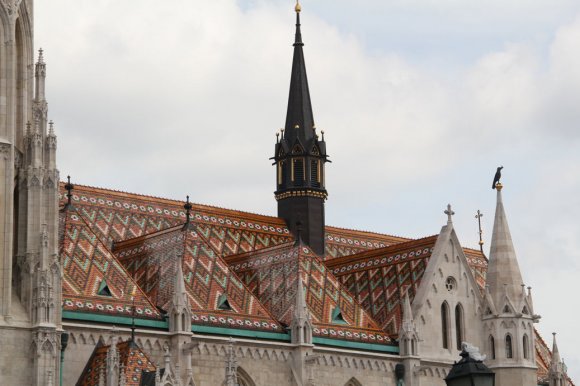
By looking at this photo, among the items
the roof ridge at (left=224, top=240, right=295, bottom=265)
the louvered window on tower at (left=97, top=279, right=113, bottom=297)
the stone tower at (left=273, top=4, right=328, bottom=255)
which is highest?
the stone tower at (left=273, top=4, right=328, bottom=255)

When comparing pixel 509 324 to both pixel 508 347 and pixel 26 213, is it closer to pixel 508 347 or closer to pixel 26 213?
pixel 508 347

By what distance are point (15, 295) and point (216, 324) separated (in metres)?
8.51

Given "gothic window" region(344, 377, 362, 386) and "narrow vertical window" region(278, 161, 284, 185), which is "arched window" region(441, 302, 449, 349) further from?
"narrow vertical window" region(278, 161, 284, 185)

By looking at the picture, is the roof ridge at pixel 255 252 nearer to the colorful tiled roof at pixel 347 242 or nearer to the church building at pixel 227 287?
the church building at pixel 227 287

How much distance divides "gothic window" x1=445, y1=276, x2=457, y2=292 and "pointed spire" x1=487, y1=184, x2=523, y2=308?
1586 millimetres

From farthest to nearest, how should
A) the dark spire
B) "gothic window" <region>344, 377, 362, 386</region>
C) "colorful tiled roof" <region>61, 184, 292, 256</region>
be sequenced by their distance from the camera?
the dark spire
"colorful tiled roof" <region>61, 184, 292, 256</region>
"gothic window" <region>344, 377, 362, 386</region>

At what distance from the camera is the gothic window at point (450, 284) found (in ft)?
153

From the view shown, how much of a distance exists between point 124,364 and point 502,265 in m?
18.9

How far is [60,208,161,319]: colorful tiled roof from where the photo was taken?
121 ft

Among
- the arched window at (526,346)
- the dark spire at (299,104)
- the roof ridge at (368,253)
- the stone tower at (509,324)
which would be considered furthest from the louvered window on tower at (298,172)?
the arched window at (526,346)

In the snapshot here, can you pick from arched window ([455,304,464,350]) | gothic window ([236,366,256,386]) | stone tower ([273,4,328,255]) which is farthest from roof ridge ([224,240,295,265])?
gothic window ([236,366,256,386])

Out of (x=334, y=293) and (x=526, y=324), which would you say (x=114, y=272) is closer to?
(x=334, y=293)

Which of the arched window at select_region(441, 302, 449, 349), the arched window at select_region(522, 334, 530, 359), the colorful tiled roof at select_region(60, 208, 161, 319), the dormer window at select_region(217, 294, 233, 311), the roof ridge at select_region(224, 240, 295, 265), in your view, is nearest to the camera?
the colorful tiled roof at select_region(60, 208, 161, 319)

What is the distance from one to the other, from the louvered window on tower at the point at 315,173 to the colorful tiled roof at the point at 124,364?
18670mm
